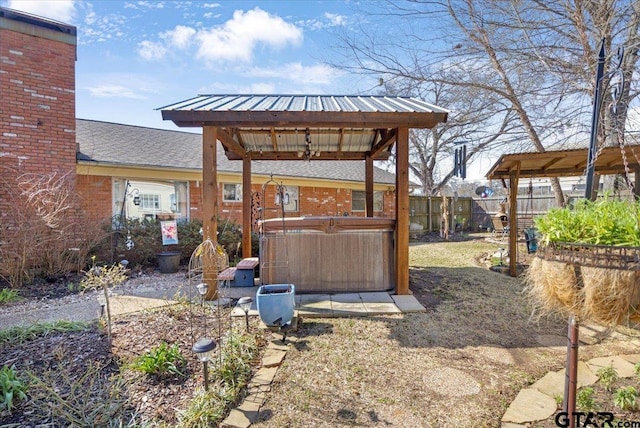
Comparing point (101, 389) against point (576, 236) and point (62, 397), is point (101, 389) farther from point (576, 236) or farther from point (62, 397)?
point (576, 236)

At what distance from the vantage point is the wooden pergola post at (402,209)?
15.4 ft

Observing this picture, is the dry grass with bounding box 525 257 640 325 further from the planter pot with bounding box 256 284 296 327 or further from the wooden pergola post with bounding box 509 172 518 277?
the wooden pergola post with bounding box 509 172 518 277

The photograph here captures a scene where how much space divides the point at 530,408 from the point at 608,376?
30.7 inches

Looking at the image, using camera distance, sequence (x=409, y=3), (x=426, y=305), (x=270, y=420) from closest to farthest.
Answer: (x=270, y=420) → (x=426, y=305) → (x=409, y=3)

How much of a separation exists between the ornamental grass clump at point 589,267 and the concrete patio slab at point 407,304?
2.57 metres

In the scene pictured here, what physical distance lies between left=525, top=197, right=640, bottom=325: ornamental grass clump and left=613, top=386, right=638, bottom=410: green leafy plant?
1.05 m

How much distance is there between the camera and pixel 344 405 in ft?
7.50

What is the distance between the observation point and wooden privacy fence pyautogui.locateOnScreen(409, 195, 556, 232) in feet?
47.0

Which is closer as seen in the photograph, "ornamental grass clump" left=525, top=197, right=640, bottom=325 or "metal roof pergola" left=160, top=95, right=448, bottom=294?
"ornamental grass clump" left=525, top=197, right=640, bottom=325

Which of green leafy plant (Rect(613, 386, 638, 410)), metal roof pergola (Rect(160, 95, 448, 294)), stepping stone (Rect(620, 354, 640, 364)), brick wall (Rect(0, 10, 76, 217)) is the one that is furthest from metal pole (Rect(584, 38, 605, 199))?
brick wall (Rect(0, 10, 76, 217))

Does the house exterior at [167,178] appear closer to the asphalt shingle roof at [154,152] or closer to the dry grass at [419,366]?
the asphalt shingle roof at [154,152]

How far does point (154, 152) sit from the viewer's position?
30.8 feet

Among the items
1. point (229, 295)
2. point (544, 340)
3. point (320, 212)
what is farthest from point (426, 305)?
point (320, 212)

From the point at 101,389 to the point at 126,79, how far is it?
9.66m
